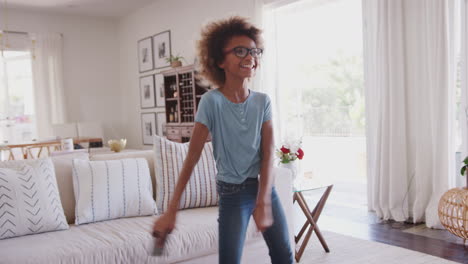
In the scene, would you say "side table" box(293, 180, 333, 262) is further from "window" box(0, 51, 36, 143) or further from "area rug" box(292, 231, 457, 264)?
"window" box(0, 51, 36, 143)

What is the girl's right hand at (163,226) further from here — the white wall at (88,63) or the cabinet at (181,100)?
the white wall at (88,63)

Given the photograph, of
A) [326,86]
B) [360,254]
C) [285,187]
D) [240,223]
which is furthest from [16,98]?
[240,223]

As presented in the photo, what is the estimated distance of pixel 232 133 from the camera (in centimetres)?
146

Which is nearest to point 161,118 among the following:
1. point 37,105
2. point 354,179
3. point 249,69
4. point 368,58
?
point 37,105

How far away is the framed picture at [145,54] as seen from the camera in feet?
25.8

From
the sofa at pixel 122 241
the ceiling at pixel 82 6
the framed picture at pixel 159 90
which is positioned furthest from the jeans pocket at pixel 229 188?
the ceiling at pixel 82 6

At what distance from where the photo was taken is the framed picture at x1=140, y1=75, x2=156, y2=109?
7.92m

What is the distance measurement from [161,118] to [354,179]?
3645 mm

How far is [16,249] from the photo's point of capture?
A: 6.88 feet

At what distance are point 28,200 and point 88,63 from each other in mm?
6646

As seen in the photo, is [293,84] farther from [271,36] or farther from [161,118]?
[161,118]

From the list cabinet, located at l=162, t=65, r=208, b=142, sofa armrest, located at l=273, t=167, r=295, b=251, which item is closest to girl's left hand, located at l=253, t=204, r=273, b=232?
sofa armrest, located at l=273, t=167, r=295, b=251

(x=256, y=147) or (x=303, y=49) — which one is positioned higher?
(x=303, y=49)

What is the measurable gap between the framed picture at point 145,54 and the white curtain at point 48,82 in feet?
5.06
